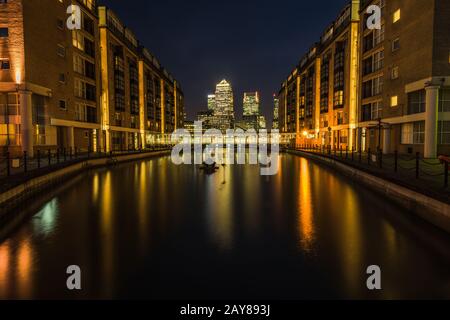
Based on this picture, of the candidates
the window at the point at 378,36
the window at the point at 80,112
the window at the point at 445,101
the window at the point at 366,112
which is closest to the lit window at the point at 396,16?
the window at the point at 378,36

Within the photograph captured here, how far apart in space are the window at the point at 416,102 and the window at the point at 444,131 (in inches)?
100

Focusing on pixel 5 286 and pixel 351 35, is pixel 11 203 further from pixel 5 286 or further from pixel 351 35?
pixel 351 35

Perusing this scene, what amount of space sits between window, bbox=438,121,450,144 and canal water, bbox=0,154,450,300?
19011 mm

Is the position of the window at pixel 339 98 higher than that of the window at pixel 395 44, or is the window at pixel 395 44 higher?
the window at pixel 395 44

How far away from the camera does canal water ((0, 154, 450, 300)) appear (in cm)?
540

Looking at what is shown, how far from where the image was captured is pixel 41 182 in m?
15.3

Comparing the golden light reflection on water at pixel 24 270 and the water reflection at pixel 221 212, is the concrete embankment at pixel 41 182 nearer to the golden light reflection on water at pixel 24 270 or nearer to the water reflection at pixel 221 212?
the golden light reflection on water at pixel 24 270

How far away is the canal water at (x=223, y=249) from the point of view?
5.40 meters

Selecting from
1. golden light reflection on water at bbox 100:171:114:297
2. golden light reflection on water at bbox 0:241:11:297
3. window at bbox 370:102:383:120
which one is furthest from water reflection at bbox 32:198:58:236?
window at bbox 370:102:383:120

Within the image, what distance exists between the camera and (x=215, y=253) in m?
7.03

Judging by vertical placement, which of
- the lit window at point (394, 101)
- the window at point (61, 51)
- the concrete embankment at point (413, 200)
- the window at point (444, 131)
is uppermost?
the window at point (61, 51)

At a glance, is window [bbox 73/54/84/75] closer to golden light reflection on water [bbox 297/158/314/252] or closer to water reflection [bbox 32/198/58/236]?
water reflection [bbox 32/198/58/236]

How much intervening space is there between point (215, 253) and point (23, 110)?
29032 mm

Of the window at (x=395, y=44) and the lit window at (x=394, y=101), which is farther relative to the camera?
the lit window at (x=394, y=101)
